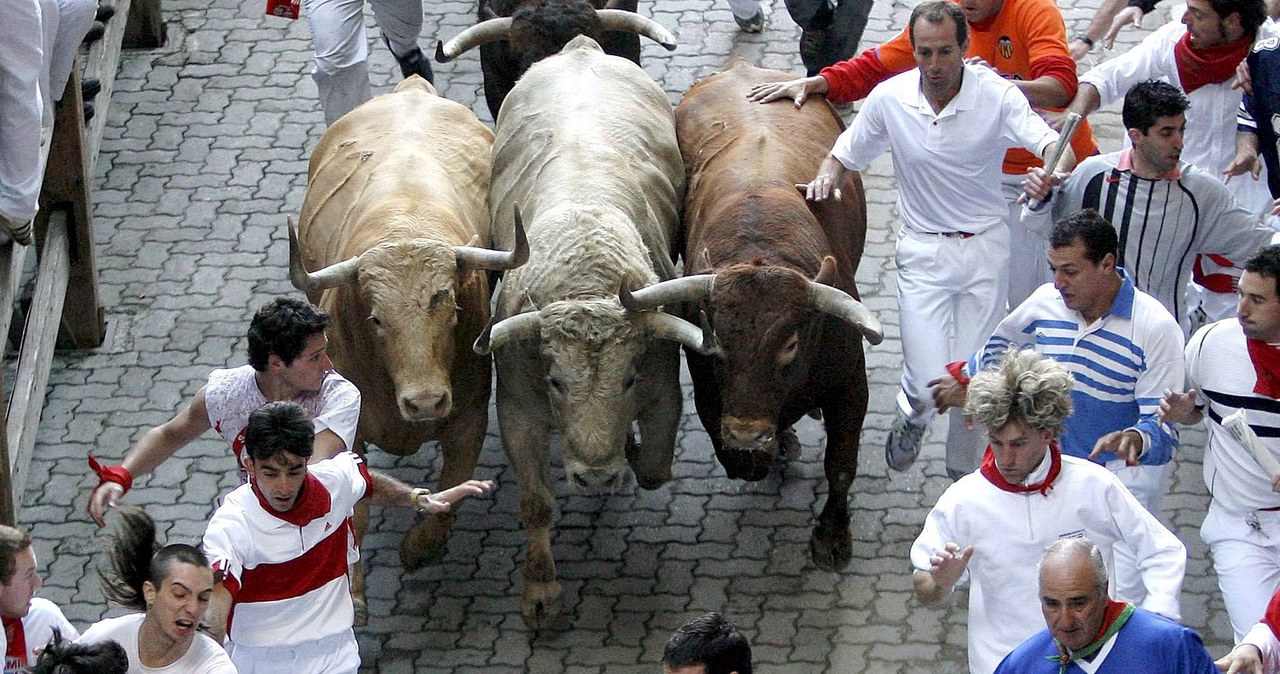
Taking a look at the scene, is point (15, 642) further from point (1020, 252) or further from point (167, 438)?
point (1020, 252)

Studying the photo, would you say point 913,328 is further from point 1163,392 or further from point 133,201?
point 133,201

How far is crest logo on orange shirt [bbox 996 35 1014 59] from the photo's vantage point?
29.4 feet

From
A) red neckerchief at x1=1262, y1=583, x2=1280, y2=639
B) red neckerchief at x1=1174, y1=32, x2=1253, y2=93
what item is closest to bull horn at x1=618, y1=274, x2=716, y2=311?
red neckerchief at x1=1174, y1=32, x2=1253, y2=93

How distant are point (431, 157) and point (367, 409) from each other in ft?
4.96

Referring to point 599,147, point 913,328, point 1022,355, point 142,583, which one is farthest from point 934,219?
point 142,583

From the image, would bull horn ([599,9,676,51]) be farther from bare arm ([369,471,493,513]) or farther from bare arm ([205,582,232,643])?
bare arm ([205,582,232,643])

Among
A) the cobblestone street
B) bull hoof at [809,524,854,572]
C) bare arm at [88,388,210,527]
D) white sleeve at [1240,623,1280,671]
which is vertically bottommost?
the cobblestone street

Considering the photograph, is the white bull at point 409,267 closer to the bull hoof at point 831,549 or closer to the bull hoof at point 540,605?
the bull hoof at point 540,605

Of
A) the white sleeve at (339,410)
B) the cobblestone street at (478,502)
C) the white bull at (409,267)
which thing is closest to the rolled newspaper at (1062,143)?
the cobblestone street at (478,502)

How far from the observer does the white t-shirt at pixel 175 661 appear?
563cm

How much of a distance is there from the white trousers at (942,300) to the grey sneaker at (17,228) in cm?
400

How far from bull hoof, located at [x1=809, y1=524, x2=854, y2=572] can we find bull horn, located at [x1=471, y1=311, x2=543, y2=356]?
174cm

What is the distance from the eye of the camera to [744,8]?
43.0 feet

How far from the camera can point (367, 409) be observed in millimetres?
8477
